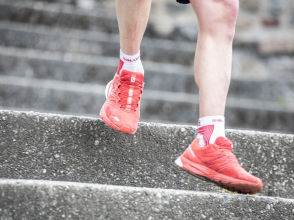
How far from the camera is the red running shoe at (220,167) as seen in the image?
3.45 ft

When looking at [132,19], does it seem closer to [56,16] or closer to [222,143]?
[222,143]

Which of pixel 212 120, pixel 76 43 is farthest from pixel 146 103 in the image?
pixel 212 120

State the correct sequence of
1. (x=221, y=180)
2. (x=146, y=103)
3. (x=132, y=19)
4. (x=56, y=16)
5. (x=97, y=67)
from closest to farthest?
A: (x=221, y=180)
(x=132, y=19)
(x=146, y=103)
(x=97, y=67)
(x=56, y=16)

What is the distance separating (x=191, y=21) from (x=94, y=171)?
2.61m

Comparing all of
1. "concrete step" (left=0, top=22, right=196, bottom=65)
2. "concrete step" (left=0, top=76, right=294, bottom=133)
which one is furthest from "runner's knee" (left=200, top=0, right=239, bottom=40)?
"concrete step" (left=0, top=22, right=196, bottom=65)

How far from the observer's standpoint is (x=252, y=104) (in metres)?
2.70

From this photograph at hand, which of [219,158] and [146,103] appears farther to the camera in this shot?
[146,103]

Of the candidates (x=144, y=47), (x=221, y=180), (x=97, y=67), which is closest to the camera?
(x=221, y=180)

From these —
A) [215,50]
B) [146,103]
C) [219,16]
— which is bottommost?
[146,103]

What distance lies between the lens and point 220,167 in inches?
42.8

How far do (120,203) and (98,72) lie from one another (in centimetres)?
188

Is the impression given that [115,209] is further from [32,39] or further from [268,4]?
[268,4]

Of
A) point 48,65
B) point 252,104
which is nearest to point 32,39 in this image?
point 48,65

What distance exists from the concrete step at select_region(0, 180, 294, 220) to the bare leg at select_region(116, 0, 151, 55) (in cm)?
57
